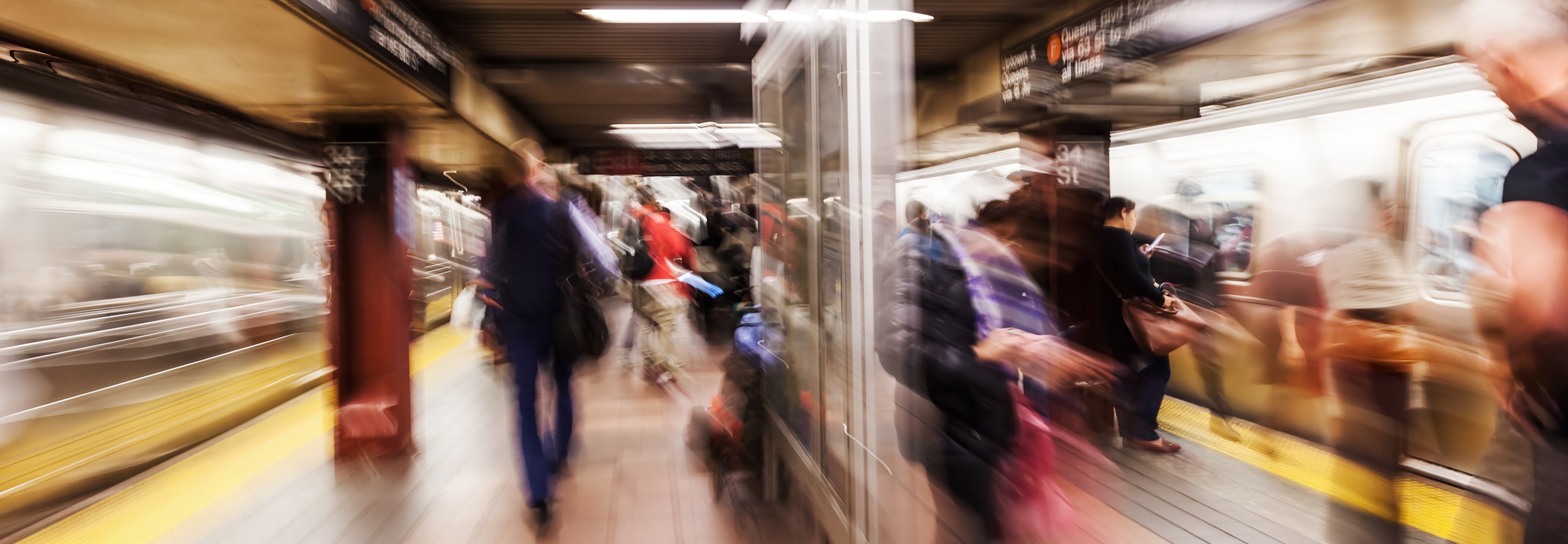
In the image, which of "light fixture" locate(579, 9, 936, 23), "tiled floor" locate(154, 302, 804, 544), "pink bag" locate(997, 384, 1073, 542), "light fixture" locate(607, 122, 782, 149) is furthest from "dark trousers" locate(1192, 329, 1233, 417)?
"light fixture" locate(607, 122, 782, 149)

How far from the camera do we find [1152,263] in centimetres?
462

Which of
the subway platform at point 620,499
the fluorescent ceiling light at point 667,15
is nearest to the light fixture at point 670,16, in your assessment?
the fluorescent ceiling light at point 667,15

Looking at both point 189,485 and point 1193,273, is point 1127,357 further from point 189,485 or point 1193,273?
point 189,485

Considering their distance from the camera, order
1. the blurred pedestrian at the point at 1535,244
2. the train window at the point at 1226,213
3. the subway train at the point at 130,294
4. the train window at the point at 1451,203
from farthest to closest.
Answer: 1. the train window at the point at 1226,213
2. the subway train at the point at 130,294
3. the train window at the point at 1451,203
4. the blurred pedestrian at the point at 1535,244

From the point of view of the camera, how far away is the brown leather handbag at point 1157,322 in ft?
13.0

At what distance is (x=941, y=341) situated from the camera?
1.99 m

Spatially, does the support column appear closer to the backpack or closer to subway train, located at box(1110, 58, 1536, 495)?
the backpack

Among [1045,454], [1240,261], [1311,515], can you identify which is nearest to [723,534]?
[1045,454]

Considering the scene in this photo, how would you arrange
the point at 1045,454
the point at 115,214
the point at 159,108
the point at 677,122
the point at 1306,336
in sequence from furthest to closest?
the point at 677,122
the point at 159,108
the point at 115,214
the point at 1306,336
the point at 1045,454

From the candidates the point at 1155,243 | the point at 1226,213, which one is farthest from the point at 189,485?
the point at 1226,213

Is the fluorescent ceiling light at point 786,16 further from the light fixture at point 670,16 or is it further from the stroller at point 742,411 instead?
the stroller at point 742,411

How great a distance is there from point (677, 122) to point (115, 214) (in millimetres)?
6275

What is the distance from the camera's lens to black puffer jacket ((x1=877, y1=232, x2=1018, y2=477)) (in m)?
1.95

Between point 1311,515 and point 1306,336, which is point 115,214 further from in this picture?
point 1311,515
